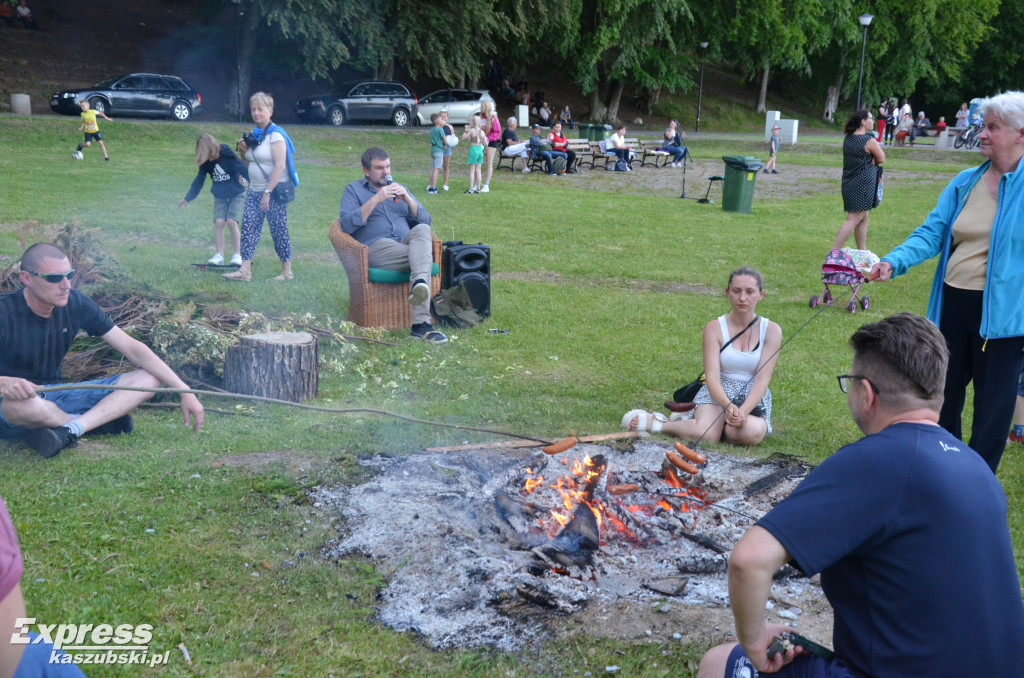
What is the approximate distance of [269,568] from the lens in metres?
3.73

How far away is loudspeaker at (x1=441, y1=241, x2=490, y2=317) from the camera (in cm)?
816

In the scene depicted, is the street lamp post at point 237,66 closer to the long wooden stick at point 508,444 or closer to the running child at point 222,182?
the running child at point 222,182

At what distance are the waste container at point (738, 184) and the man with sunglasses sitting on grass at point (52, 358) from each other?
13.3 meters

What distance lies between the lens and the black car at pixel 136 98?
25312 mm

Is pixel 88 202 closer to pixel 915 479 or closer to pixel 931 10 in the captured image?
pixel 915 479

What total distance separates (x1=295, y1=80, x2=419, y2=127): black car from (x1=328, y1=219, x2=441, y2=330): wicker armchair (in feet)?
74.3

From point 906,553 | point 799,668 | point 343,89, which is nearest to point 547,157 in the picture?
point 343,89

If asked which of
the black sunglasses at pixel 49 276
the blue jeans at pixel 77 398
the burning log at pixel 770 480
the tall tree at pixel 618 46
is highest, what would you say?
the tall tree at pixel 618 46

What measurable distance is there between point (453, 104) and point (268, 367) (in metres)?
27.0

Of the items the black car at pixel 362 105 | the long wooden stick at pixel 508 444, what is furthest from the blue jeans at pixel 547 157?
the long wooden stick at pixel 508 444

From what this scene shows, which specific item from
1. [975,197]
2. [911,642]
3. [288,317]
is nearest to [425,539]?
[911,642]

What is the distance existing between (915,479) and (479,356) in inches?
211

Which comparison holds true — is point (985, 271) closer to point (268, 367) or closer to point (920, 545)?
point (920, 545)

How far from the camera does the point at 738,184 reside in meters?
16.3
